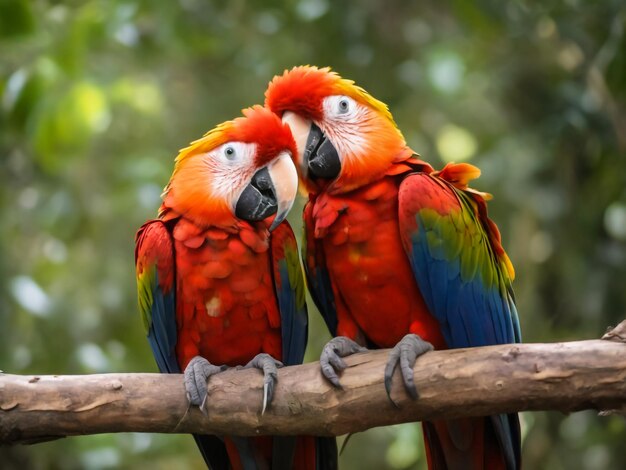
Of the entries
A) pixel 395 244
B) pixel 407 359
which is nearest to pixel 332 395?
pixel 407 359

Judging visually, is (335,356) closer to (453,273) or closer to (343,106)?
(453,273)

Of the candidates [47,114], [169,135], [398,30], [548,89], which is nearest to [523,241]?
[548,89]

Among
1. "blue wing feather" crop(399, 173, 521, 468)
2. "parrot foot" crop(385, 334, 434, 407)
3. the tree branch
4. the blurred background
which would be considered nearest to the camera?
the tree branch

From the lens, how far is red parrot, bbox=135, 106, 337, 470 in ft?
8.70

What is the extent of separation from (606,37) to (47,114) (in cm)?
258

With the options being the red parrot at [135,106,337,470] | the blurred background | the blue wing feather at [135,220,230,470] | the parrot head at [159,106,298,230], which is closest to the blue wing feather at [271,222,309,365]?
the red parrot at [135,106,337,470]

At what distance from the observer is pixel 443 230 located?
249 cm

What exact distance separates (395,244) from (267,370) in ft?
1.77

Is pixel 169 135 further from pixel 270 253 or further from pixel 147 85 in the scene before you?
pixel 270 253

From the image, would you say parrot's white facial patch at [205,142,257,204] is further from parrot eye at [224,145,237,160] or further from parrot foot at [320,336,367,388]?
parrot foot at [320,336,367,388]

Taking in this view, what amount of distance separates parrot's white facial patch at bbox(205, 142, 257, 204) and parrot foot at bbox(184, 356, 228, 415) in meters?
0.51

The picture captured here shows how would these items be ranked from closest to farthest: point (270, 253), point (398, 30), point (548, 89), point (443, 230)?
point (443, 230), point (270, 253), point (548, 89), point (398, 30)

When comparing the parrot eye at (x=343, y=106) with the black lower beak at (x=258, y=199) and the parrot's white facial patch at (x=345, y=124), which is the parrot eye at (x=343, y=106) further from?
the black lower beak at (x=258, y=199)

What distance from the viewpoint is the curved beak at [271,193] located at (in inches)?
102
